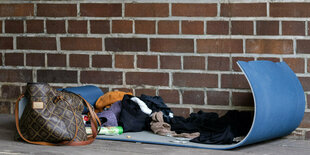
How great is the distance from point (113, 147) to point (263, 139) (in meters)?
0.87

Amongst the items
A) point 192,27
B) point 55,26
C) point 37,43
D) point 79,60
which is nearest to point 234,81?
point 192,27

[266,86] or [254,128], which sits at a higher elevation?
[266,86]

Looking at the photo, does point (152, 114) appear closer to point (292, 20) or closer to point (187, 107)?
point (187, 107)

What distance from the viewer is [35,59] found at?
4.05m

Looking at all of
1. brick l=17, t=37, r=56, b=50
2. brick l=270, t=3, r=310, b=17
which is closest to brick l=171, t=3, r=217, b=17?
brick l=270, t=3, r=310, b=17

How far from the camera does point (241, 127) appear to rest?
10.5ft

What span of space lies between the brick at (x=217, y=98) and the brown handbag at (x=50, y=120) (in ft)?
3.22

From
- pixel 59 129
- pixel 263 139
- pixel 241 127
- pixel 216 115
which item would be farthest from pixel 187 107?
pixel 59 129

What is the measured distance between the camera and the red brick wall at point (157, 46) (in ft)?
11.3

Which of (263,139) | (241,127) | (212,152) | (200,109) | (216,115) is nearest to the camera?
(212,152)

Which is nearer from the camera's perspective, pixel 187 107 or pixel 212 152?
pixel 212 152

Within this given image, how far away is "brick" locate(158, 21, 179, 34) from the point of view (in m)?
3.67

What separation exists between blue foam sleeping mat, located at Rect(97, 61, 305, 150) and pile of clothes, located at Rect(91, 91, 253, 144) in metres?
0.08

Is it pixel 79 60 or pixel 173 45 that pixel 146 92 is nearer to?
pixel 173 45
